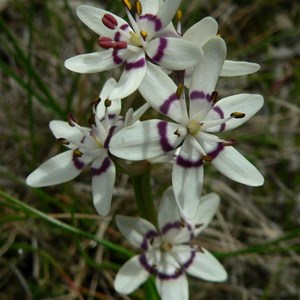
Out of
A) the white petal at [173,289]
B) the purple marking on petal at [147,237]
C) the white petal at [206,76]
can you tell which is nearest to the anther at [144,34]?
the white petal at [206,76]

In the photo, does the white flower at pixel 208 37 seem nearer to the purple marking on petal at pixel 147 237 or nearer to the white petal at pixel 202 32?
the white petal at pixel 202 32

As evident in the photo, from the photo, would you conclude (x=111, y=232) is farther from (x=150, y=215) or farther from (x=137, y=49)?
(x=137, y=49)

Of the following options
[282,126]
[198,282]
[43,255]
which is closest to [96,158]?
[43,255]

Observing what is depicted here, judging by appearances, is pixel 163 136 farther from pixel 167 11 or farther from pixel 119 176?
pixel 119 176

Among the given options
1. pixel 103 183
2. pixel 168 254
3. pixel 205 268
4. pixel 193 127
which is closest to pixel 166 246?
pixel 168 254

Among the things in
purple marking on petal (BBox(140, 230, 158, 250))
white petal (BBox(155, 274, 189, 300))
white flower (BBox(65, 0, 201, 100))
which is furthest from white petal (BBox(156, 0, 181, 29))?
white petal (BBox(155, 274, 189, 300))

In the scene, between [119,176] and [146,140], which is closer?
[146,140]
